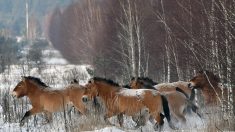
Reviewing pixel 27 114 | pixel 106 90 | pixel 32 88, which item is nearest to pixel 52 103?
pixel 32 88

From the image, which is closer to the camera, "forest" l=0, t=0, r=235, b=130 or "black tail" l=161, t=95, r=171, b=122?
"forest" l=0, t=0, r=235, b=130

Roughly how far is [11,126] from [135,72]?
46.8 ft

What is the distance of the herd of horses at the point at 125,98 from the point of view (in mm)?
11484

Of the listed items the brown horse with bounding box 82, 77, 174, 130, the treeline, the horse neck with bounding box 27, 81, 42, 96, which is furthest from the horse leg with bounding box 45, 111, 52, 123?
the treeline

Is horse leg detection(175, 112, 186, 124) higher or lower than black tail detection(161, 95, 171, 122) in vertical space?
lower

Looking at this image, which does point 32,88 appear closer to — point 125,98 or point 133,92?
point 125,98

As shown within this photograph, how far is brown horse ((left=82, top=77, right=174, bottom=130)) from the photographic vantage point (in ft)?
37.6

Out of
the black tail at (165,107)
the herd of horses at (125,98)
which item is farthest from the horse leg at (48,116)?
the black tail at (165,107)

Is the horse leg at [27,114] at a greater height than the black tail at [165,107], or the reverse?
the black tail at [165,107]

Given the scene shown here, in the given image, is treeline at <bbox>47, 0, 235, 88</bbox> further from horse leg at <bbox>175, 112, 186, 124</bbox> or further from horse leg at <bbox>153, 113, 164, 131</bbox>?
horse leg at <bbox>153, 113, 164, 131</bbox>

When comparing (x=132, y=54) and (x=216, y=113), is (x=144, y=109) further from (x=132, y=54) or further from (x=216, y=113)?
(x=132, y=54)

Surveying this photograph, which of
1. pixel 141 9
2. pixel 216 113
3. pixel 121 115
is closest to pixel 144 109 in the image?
pixel 121 115

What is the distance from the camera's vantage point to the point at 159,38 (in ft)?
86.4

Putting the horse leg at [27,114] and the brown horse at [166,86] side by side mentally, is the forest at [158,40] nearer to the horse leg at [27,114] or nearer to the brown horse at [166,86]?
the brown horse at [166,86]
